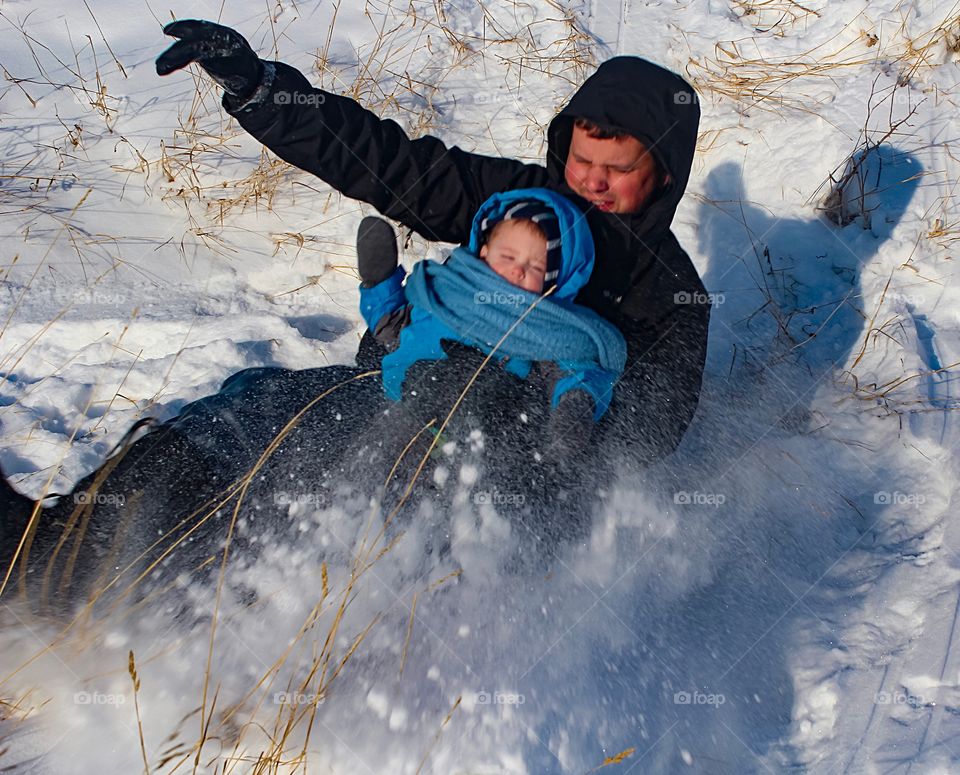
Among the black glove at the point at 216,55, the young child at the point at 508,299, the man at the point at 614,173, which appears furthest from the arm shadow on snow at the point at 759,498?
the black glove at the point at 216,55

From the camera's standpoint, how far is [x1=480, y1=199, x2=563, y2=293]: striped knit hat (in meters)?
2.35

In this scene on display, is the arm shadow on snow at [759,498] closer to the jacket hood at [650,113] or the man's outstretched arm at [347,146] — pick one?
the jacket hood at [650,113]

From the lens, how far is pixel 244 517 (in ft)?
7.18

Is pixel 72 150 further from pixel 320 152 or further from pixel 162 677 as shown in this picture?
pixel 162 677

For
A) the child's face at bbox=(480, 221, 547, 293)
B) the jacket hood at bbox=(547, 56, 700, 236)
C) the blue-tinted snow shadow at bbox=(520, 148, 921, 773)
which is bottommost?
the blue-tinted snow shadow at bbox=(520, 148, 921, 773)

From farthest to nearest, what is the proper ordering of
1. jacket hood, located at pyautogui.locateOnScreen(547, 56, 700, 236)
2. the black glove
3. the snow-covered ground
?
jacket hood, located at pyautogui.locateOnScreen(547, 56, 700, 236) < the black glove < the snow-covered ground

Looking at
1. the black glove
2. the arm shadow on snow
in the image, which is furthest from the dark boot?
the arm shadow on snow

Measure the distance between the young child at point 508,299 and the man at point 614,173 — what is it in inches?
7.0

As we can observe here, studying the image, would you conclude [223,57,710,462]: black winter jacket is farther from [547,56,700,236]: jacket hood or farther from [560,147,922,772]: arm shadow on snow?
[560,147,922,772]: arm shadow on snow

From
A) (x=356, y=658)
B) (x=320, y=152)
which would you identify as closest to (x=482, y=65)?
(x=320, y=152)

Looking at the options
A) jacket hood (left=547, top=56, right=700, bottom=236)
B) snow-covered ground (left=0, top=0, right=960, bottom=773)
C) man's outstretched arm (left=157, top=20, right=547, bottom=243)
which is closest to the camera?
snow-covered ground (left=0, top=0, right=960, bottom=773)

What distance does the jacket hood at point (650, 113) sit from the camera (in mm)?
2387

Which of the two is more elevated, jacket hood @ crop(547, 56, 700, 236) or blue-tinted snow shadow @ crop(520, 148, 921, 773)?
jacket hood @ crop(547, 56, 700, 236)

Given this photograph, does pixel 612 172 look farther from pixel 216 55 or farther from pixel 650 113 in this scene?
pixel 216 55
